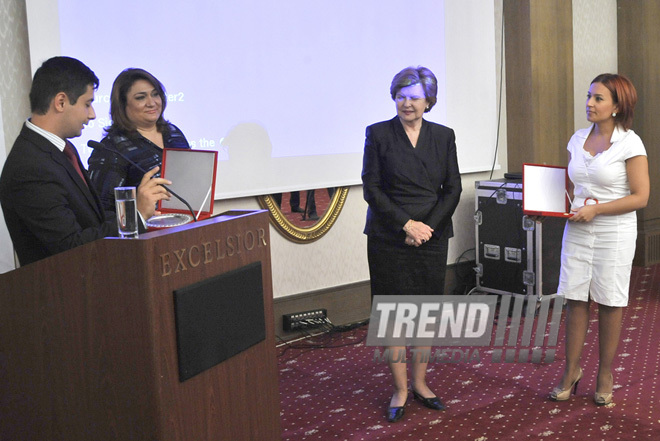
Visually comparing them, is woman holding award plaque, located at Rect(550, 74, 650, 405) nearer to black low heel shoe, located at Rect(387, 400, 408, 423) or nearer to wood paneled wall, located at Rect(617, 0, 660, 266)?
black low heel shoe, located at Rect(387, 400, 408, 423)

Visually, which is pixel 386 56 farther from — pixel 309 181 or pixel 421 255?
pixel 421 255

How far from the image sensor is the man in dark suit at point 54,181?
6.64ft

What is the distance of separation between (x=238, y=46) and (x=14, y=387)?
2692 mm

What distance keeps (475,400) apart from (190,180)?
6.24ft

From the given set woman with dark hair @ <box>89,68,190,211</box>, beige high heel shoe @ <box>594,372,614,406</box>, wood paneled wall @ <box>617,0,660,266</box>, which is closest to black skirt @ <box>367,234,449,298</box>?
beige high heel shoe @ <box>594,372,614,406</box>

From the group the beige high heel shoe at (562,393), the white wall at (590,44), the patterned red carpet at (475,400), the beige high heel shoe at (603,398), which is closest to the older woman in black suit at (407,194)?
the patterned red carpet at (475,400)

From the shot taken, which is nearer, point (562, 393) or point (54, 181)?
point (54, 181)

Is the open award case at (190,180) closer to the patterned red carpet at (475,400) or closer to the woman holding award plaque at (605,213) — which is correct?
the patterned red carpet at (475,400)

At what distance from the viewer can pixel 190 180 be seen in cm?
227

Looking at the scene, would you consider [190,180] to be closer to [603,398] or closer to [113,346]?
[113,346]

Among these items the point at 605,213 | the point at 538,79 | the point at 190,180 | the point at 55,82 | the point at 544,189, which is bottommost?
the point at 605,213

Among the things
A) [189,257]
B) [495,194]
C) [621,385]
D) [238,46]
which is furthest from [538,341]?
[189,257]

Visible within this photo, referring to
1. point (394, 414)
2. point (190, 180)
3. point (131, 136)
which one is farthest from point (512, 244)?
point (190, 180)

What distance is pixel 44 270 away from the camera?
6.10ft
